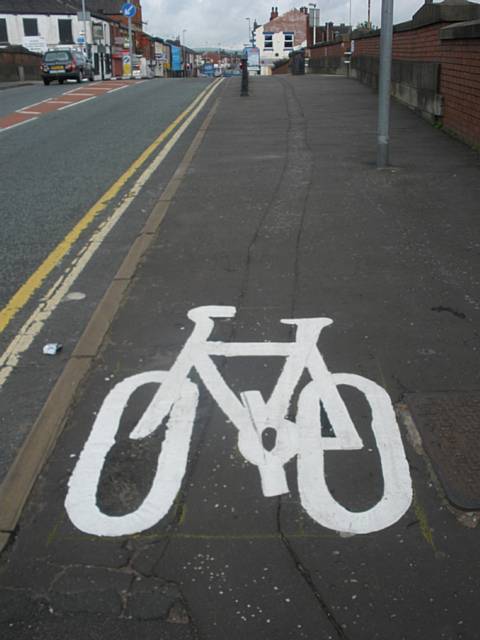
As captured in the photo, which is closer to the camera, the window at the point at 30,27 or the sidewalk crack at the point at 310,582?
the sidewalk crack at the point at 310,582

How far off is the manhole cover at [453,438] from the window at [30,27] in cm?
7811

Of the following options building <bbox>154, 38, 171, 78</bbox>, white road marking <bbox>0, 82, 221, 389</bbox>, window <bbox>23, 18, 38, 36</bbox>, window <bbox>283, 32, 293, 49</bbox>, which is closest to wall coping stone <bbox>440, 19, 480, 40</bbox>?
white road marking <bbox>0, 82, 221, 389</bbox>

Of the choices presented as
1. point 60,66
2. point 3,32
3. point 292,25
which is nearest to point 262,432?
point 60,66

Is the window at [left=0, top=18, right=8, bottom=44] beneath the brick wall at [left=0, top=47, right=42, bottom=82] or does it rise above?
above

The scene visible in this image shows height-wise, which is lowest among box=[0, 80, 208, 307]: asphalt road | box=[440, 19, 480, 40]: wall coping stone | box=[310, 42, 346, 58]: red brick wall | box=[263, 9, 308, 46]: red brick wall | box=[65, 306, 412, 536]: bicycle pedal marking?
box=[65, 306, 412, 536]: bicycle pedal marking

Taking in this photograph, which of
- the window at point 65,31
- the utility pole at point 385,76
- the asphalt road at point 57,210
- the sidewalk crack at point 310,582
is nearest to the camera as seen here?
the sidewalk crack at point 310,582

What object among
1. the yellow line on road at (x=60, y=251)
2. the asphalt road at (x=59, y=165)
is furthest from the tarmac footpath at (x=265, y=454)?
the asphalt road at (x=59, y=165)

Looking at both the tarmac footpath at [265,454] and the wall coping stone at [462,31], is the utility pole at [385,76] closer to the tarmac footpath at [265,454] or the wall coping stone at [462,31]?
the wall coping stone at [462,31]

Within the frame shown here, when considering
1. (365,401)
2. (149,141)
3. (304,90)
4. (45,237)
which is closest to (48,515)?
(365,401)

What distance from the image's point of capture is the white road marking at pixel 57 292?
4762 mm

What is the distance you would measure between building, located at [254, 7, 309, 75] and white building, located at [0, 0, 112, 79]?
43612 mm

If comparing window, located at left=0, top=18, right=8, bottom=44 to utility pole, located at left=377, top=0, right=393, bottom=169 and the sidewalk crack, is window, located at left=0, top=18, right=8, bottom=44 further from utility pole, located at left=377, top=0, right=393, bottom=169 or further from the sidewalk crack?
the sidewalk crack

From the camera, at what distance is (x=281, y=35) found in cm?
11231

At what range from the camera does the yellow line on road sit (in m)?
5.64
